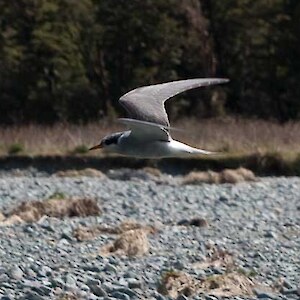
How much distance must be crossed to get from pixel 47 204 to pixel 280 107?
17348 mm

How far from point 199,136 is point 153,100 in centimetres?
1027

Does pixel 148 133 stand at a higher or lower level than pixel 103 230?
higher

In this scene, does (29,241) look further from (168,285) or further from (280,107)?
(280,107)

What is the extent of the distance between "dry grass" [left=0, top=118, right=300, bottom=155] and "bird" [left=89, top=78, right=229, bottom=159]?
1060cm

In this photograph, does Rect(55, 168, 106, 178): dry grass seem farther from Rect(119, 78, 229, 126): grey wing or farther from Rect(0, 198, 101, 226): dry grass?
Rect(119, 78, 229, 126): grey wing

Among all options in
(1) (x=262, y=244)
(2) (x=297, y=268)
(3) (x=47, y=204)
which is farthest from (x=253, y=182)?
(2) (x=297, y=268)

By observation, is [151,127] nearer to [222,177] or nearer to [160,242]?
[160,242]

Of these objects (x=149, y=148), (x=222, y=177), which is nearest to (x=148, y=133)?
(x=149, y=148)

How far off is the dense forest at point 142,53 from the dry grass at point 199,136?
10.8 ft

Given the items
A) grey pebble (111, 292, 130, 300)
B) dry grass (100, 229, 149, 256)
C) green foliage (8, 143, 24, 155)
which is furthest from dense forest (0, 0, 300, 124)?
grey pebble (111, 292, 130, 300)

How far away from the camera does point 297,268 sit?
37.3 ft

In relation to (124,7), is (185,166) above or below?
below

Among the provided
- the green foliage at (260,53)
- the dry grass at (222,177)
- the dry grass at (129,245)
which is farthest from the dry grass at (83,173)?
the green foliage at (260,53)

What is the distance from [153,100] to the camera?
35.5ft
